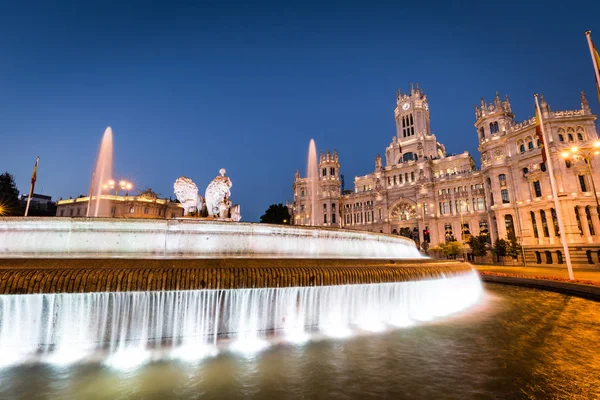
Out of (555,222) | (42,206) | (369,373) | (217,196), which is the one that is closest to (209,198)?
(217,196)

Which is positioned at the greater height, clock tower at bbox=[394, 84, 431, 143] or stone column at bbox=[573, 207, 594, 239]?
clock tower at bbox=[394, 84, 431, 143]

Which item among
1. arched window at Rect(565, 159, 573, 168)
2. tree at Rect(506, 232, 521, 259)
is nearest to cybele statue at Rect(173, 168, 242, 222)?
tree at Rect(506, 232, 521, 259)

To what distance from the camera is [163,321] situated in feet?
20.2

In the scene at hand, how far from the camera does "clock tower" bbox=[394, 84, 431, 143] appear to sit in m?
78.9

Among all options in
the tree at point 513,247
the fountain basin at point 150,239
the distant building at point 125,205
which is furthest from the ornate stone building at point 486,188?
the distant building at point 125,205

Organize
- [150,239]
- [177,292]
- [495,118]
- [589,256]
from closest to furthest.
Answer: [177,292] → [150,239] → [589,256] → [495,118]

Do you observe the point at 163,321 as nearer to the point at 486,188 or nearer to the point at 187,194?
the point at 187,194

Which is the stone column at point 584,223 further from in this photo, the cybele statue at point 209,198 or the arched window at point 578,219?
the cybele statue at point 209,198

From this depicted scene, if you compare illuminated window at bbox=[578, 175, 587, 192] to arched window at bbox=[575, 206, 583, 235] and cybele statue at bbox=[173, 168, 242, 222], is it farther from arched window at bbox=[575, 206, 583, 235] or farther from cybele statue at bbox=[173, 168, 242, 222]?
cybele statue at bbox=[173, 168, 242, 222]

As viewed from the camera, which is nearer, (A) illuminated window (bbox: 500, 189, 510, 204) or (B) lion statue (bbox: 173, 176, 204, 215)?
(B) lion statue (bbox: 173, 176, 204, 215)

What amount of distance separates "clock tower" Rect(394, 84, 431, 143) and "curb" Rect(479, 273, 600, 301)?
66171mm

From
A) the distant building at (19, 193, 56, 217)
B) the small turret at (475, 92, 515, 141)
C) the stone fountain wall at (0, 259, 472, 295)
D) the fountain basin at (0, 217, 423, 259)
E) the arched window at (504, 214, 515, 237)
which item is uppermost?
the small turret at (475, 92, 515, 141)

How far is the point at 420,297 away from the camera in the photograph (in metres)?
8.81

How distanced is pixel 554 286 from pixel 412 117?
7504 cm
